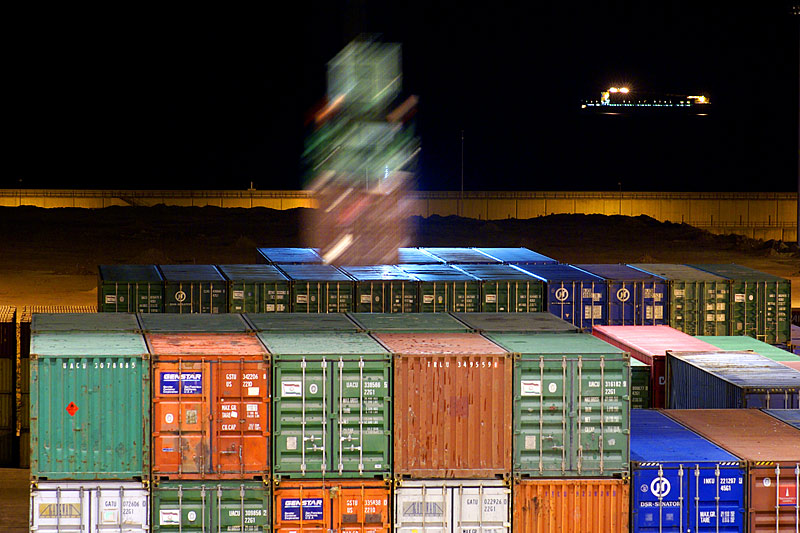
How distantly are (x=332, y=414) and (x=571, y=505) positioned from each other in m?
4.66

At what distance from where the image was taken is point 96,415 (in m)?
19.7

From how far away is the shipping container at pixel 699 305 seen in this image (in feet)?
124

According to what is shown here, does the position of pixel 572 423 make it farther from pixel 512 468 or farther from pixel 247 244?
pixel 247 244

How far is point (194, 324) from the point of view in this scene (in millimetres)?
23844

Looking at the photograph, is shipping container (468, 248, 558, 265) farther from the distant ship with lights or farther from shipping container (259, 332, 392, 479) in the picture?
the distant ship with lights

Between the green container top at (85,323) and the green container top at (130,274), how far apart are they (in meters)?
10.2

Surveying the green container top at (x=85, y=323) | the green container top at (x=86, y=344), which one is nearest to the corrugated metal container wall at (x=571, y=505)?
the green container top at (x=86, y=344)

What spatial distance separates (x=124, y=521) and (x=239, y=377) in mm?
3155

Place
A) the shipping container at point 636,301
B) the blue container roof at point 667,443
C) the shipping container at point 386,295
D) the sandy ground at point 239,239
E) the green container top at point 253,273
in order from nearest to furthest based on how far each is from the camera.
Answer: the blue container roof at point 667,443 < the green container top at point 253,273 < the shipping container at point 386,295 < the shipping container at point 636,301 < the sandy ground at point 239,239

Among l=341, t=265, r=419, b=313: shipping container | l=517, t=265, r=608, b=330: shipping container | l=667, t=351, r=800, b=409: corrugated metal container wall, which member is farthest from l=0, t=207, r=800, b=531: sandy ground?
l=667, t=351, r=800, b=409: corrugated metal container wall

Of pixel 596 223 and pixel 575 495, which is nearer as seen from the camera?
pixel 575 495

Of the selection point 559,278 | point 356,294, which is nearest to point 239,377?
point 356,294

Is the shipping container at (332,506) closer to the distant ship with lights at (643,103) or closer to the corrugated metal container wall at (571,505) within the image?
the corrugated metal container wall at (571,505)

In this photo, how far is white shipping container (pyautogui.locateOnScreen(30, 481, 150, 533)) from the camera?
64.2 ft
